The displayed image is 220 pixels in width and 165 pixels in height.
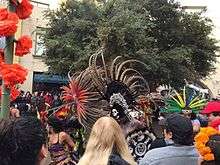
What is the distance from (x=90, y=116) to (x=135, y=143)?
2.50 feet

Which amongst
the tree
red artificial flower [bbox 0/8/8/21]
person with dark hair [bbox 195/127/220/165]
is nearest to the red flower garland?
red artificial flower [bbox 0/8/8/21]

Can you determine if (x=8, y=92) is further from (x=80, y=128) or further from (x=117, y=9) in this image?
(x=117, y=9)

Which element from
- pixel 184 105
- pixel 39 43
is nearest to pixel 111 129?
pixel 184 105

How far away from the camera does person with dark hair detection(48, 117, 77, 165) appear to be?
23.4 ft

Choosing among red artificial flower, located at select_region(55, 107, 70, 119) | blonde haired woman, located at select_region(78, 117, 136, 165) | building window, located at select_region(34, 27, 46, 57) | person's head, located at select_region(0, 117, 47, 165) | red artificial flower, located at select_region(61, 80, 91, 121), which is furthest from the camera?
building window, located at select_region(34, 27, 46, 57)

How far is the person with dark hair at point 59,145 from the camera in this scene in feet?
23.4

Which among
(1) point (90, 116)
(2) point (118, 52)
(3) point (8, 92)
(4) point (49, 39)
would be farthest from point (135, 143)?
(4) point (49, 39)

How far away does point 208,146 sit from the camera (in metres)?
4.85

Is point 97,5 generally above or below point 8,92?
above

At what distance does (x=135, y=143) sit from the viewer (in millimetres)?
7422

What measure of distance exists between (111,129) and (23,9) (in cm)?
180

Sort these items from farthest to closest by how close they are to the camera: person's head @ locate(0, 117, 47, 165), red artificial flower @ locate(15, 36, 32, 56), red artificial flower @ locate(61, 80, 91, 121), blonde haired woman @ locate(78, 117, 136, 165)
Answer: red artificial flower @ locate(61, 80, 91, 121)
red artificial flower @ locate(15, 36, 32, 56)
blonde haired woman @ locate(78, 117, 136, 165)
person's head @ locate(0, 117, 47, 165)

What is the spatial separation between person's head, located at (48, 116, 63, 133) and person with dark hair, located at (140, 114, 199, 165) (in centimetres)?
295

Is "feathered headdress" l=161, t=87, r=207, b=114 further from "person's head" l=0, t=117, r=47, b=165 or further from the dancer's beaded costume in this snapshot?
"person's head" l=0, t=117, r=47, b=165
